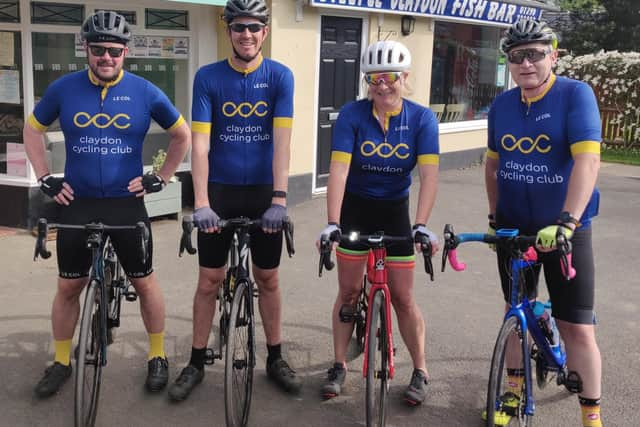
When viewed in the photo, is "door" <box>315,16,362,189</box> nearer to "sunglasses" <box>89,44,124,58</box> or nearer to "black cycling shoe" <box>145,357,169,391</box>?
"black cycling shoe" <box>145,357,169,391</box>

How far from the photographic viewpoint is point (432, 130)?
12.5 feet

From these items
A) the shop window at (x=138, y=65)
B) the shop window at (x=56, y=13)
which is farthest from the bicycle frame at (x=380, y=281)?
the shop window at (x=56, y=13)

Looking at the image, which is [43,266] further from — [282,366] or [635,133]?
[635,133]

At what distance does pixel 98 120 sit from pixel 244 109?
0.78m

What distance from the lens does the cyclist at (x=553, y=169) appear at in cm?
333

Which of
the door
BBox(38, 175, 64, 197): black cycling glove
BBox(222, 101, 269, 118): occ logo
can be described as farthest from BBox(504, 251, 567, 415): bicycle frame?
the door

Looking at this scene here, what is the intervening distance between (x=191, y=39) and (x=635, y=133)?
11699 millimetres

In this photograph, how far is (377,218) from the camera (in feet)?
12.9

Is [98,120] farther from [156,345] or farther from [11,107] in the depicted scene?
[11,107]

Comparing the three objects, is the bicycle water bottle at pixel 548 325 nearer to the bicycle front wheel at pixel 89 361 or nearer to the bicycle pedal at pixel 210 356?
the bicycle pedal at pixel 210 356

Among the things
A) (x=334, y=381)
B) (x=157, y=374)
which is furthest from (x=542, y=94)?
(x=157, y=374)


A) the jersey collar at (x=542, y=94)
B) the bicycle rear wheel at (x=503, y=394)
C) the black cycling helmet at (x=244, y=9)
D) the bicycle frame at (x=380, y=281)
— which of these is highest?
the black cycling helmet at (x=244, y=9)

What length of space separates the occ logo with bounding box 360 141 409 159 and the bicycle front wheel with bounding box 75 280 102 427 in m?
1.57

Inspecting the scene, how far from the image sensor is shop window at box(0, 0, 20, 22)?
24.0 feet
